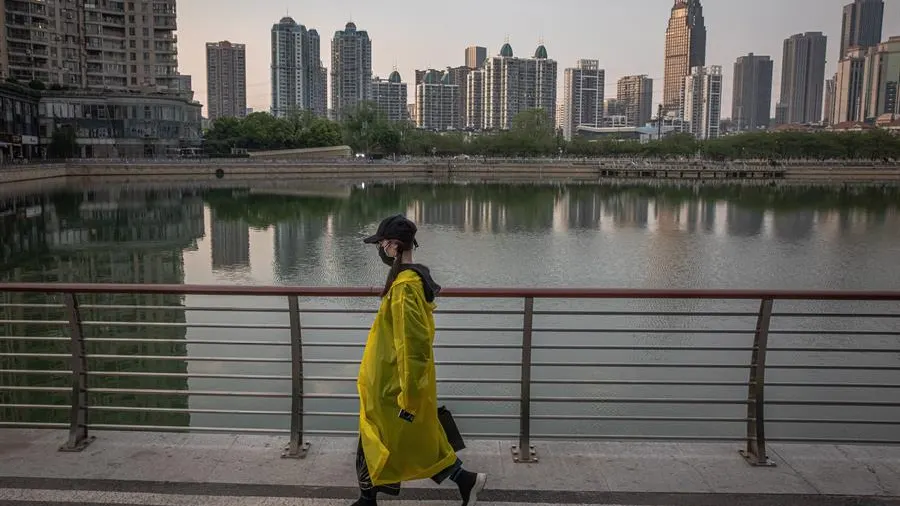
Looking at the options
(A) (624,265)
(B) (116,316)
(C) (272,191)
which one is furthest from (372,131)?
(B) (116,316)

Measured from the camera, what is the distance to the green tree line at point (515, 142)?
113 meters

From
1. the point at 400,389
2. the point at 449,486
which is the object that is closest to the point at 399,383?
the point at 400,389

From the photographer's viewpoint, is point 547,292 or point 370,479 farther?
point 547,292

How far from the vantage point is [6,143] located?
241 feet

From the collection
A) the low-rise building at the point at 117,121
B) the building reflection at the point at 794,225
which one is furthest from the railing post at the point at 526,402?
the low-rise building at the point at 117,121

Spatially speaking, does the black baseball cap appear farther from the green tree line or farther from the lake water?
the green tree line

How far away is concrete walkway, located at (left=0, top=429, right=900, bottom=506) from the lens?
4.79 m

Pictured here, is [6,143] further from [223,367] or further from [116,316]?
[223,367]

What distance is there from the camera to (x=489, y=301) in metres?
19.1

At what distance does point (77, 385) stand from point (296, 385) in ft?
5.02

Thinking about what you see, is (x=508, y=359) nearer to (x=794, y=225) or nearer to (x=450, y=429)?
(x=450, y=429)

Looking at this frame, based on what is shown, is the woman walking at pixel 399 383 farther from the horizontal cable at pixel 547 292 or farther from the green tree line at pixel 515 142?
the green tree line at pixel 515 142

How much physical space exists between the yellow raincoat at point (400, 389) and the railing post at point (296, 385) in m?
0.99

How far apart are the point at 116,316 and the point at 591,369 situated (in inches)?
437
